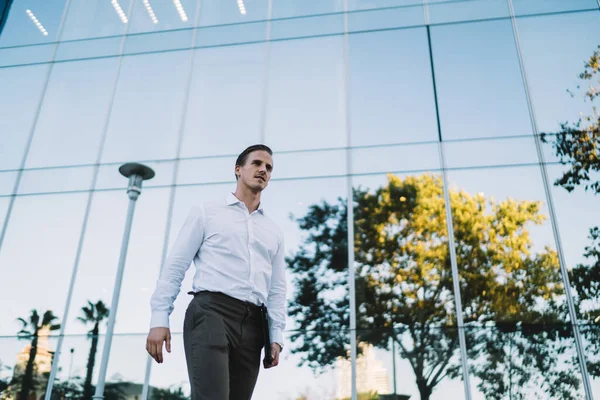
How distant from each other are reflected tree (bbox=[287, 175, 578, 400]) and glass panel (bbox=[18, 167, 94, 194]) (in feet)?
14.5

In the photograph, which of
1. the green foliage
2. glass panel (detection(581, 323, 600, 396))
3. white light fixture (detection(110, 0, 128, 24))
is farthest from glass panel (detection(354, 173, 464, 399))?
white light fixture (detection(110, 0, 128, 24))

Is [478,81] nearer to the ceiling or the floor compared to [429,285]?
nearer to the ceiling

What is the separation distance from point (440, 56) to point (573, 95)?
2.45 m

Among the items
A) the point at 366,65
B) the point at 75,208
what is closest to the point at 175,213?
the point at 75,208

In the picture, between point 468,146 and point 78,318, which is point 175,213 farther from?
point 468,146

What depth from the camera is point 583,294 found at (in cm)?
746

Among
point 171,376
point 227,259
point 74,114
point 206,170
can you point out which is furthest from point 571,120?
point 74,114

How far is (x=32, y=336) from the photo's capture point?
854 cm

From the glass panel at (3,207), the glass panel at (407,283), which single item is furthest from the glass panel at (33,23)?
the glass panel at (407,283)

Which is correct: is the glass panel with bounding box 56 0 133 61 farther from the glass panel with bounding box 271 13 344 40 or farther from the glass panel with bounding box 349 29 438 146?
the glass panel with bounding box 349 29 438 146

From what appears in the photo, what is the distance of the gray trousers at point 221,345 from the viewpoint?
6.86ft

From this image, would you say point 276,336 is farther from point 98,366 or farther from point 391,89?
point 391,89

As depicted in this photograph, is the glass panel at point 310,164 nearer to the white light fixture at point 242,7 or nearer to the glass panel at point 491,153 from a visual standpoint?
the glass panel at point 491,153

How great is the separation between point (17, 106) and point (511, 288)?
33.9 ft
